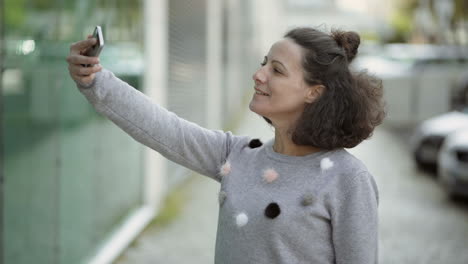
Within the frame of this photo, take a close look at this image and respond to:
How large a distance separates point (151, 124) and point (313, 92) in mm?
501

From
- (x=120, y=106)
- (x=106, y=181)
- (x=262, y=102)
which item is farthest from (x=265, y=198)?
(x=106, y=181)

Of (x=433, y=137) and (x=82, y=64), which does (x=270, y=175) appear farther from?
(x=433, y=137)

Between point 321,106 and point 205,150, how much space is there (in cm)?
41

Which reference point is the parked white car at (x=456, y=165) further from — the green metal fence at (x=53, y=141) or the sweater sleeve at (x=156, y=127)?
the sweater sleeve at (x=156, y=127)

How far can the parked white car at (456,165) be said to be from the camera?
Result: 26.3 ft

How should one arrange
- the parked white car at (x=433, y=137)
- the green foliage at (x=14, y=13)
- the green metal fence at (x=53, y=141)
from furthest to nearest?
the parked white car at (x=433, y=137), the green metal fence at (x=53, y=141), the green foliage at (x=14, y=13)

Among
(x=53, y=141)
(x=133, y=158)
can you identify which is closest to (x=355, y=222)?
(x=53, y=141)

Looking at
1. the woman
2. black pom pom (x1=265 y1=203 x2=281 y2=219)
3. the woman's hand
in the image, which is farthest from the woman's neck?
the woman's hand

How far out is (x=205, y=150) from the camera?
2217 mm

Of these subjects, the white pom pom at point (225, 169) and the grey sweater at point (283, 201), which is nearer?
the grey sweater at point (283, 201)

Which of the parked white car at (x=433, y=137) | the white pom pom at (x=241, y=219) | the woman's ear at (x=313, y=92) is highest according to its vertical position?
the woman's ear at (x=313, y=92)

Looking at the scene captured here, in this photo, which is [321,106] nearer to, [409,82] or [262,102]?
[262,102]

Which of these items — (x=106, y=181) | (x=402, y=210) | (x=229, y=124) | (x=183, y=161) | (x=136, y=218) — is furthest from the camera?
(x=229, y=124)

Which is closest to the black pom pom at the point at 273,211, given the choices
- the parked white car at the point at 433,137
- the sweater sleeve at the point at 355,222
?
the sweater sleeve at the point at 355,222
